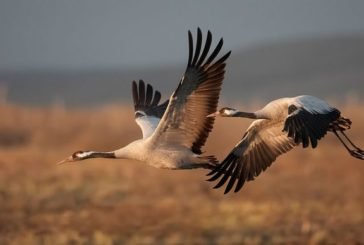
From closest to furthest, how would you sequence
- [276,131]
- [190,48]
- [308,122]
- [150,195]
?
[308,122] → [190,48] → [276,131] → [150,195]

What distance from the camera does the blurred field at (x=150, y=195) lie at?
16016 mm

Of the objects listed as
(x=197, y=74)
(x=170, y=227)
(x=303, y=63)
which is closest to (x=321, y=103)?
(x=197, y=74)

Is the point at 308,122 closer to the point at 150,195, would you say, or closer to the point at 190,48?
the point at 190,48

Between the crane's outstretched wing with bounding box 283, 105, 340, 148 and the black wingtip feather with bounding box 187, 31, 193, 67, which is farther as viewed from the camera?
the black wingtip feather with bounding box 187, 31, 193, 67

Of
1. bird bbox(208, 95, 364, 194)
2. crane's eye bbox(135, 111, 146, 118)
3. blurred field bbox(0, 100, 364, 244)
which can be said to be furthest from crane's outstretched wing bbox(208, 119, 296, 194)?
blurred field bbox(0, 100, 364, 244)

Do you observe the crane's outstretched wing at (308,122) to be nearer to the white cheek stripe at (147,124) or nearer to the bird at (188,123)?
the bird at (188,123)

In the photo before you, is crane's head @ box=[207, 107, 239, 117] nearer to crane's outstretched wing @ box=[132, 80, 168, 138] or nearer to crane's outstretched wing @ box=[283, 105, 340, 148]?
crane's outstretched wing @ box=[283, 105, 340, 148]

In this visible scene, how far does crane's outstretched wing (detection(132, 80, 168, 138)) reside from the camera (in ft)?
36.4

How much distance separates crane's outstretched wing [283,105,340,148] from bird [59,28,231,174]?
76cm

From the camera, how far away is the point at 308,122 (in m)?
8.84

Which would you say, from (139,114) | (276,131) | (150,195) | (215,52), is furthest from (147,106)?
(150,195)

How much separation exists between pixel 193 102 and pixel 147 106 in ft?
6.45

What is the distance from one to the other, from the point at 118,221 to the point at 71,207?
5.43 feet

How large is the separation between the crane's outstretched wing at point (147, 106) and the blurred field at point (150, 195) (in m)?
3.76
